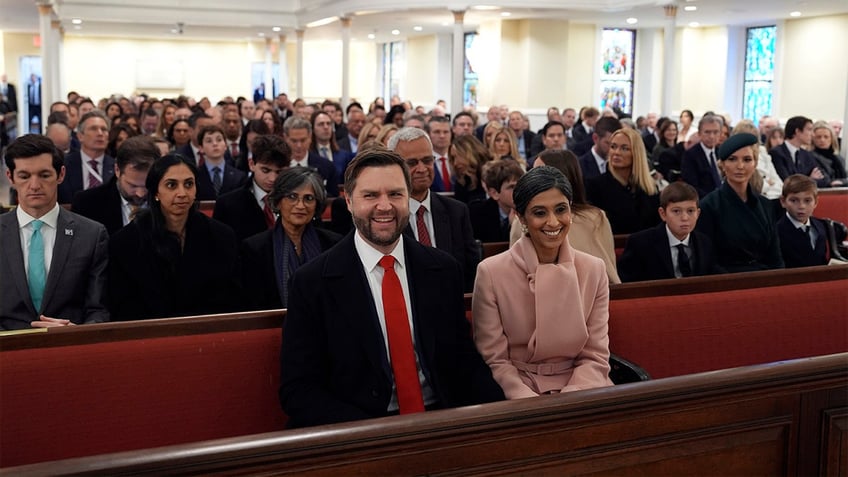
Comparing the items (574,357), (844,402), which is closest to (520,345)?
(574,357)

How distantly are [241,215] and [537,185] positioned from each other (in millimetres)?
2132

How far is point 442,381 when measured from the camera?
9.00 ft

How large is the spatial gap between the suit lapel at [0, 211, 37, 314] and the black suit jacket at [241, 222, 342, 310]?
0.84m

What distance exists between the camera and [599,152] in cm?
710

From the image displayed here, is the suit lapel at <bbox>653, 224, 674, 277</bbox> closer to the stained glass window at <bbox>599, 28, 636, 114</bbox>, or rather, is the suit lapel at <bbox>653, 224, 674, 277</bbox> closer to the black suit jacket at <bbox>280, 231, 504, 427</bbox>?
the black suit jacket at <bbox>280, 231, 504, 427</bbox>

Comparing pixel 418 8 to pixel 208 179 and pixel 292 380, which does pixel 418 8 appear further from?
pixel 292 380

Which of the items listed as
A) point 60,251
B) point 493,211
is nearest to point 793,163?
point 493,211

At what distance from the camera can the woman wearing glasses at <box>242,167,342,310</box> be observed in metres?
3.68

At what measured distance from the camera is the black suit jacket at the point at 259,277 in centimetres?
367

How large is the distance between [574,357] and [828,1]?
1398 cm

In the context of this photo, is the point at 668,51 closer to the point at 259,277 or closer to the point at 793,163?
the point at 793,163

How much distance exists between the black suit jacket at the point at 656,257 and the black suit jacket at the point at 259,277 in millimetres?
1764

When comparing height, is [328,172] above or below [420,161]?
below

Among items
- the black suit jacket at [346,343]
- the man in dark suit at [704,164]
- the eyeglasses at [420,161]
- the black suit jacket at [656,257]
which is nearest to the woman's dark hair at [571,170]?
the black suit jacket at [656,257]
